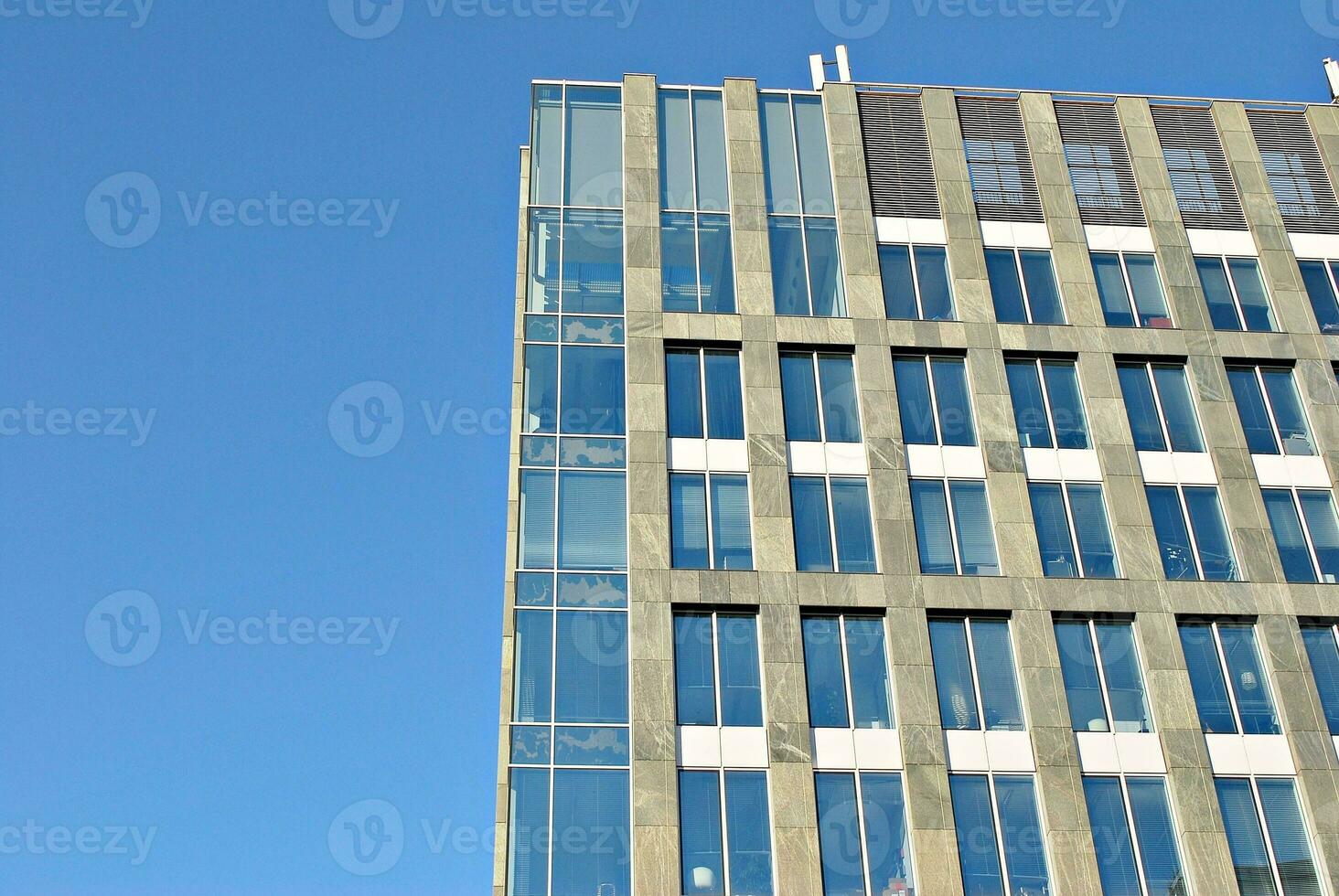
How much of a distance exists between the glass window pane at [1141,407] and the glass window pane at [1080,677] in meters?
5.62

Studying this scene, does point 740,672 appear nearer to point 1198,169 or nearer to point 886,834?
point 886,834

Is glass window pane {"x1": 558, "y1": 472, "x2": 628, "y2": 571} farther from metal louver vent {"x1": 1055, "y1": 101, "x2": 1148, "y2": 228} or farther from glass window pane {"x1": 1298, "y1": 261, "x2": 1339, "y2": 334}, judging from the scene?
glass window pane {"x1": 1298, "y1": 261, "x2": 1339, "y2": 334}

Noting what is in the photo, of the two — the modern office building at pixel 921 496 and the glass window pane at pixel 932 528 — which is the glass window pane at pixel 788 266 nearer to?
the modern office building at pixel 921 496

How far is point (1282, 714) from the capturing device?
32438 millimetres

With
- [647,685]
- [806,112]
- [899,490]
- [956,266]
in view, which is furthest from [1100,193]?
[647,685]

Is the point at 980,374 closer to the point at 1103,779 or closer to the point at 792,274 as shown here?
the point at 792,274

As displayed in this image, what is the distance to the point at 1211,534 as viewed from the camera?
3506cm

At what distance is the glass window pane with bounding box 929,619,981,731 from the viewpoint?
31.9m

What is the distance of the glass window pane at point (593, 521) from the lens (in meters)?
33.2

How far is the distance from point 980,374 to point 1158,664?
856cm

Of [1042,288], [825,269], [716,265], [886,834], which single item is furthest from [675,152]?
[886,834]

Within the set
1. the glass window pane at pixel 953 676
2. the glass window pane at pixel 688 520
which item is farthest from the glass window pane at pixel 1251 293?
the glass window pane at pixel 688 520

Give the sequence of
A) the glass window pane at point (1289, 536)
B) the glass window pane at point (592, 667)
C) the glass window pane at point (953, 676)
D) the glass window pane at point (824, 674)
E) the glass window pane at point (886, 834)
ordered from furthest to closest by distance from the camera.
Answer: the glass window pane at point (1289, 536)
the glass window pane at point (953, 676)
the glass window pane at point (824, 674)
the glass window pane at point (592, 667)
the glass window pane at point (886, 834)

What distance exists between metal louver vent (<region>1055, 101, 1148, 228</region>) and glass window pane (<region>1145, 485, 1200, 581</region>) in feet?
28.7
